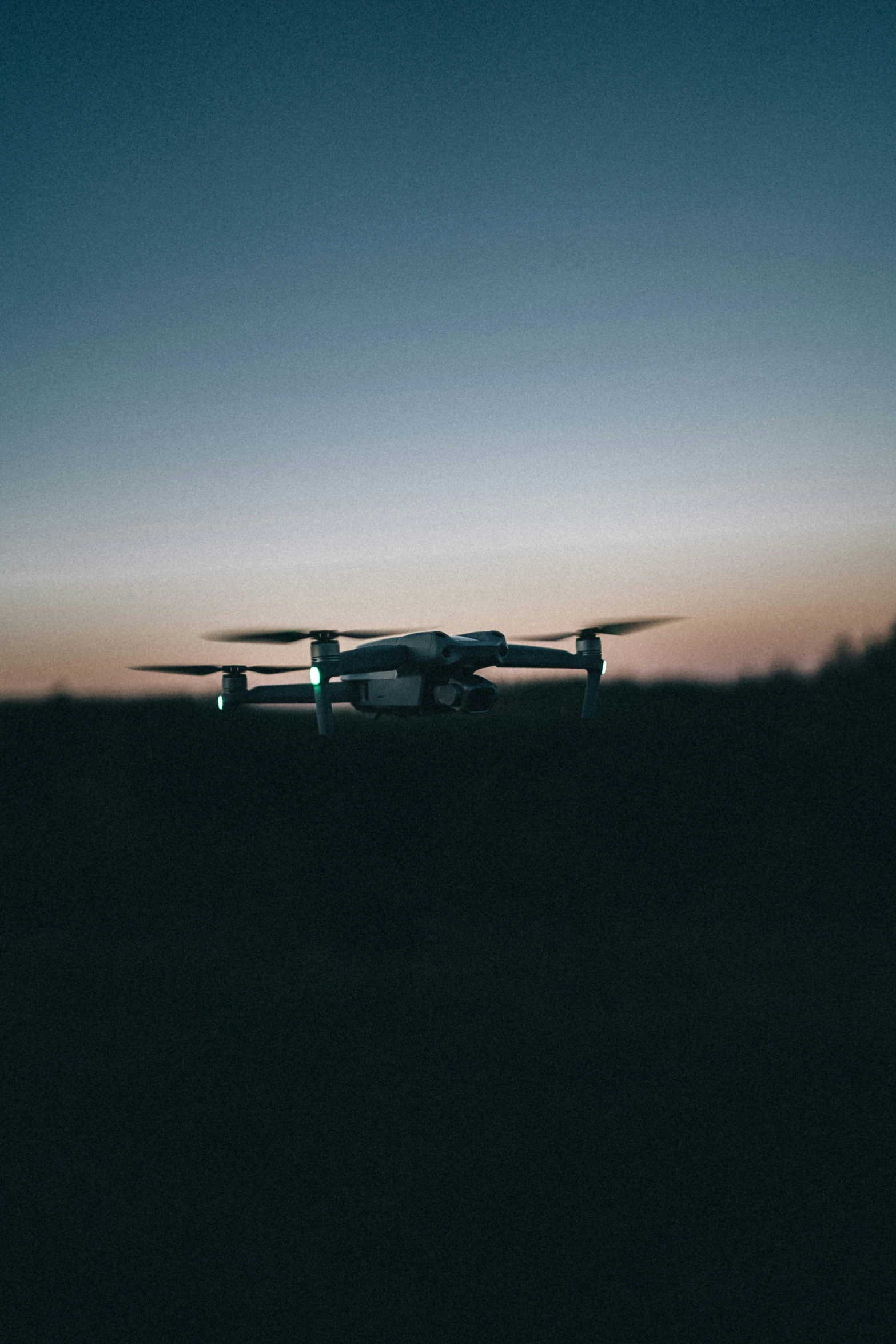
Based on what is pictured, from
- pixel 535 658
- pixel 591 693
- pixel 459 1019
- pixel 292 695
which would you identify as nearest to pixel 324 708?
pixel 292 695

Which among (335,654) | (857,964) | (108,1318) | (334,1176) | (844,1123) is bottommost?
(857,964)

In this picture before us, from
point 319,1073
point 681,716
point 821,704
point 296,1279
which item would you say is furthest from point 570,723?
point 296,1279

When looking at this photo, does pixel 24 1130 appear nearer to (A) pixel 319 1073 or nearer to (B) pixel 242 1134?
(B) pixel 242 1134

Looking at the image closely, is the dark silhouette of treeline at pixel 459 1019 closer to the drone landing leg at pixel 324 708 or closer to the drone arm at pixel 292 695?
the drone arm at pixel 292 695

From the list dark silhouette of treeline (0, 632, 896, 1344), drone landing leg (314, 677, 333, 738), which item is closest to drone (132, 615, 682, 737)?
drone landing leg (314, 677, 333, 738)

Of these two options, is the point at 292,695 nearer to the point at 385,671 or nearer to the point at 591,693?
the point at 385,671
